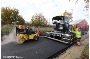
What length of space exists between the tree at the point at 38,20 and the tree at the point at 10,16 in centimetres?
42

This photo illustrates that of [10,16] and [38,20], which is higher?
[10,16]

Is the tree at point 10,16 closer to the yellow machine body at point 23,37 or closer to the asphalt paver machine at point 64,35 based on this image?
the yellow machine body at point 23,37

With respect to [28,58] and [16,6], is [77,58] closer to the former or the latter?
[28,58]

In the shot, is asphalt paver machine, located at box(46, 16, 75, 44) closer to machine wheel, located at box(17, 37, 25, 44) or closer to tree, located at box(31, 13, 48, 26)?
machine wheel, located at box(17, 37, 25, 44)

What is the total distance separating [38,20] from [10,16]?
1.07 m

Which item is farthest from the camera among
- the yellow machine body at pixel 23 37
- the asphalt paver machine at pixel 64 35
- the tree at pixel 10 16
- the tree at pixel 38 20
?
the asphalt paver machine at pixel 64 35

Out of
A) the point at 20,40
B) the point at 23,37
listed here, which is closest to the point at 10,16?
the point at 23,37

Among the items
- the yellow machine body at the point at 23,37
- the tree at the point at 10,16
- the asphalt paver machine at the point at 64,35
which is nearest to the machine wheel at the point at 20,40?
the yellow machine body at the point at 23,37

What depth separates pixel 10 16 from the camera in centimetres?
656

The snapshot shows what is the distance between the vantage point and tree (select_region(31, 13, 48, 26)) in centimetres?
643

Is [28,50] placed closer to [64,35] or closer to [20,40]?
[20,40]

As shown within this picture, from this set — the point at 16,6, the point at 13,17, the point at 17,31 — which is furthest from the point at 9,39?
the point at 16,6

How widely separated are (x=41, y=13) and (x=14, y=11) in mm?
1021

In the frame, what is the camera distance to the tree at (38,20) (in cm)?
643
